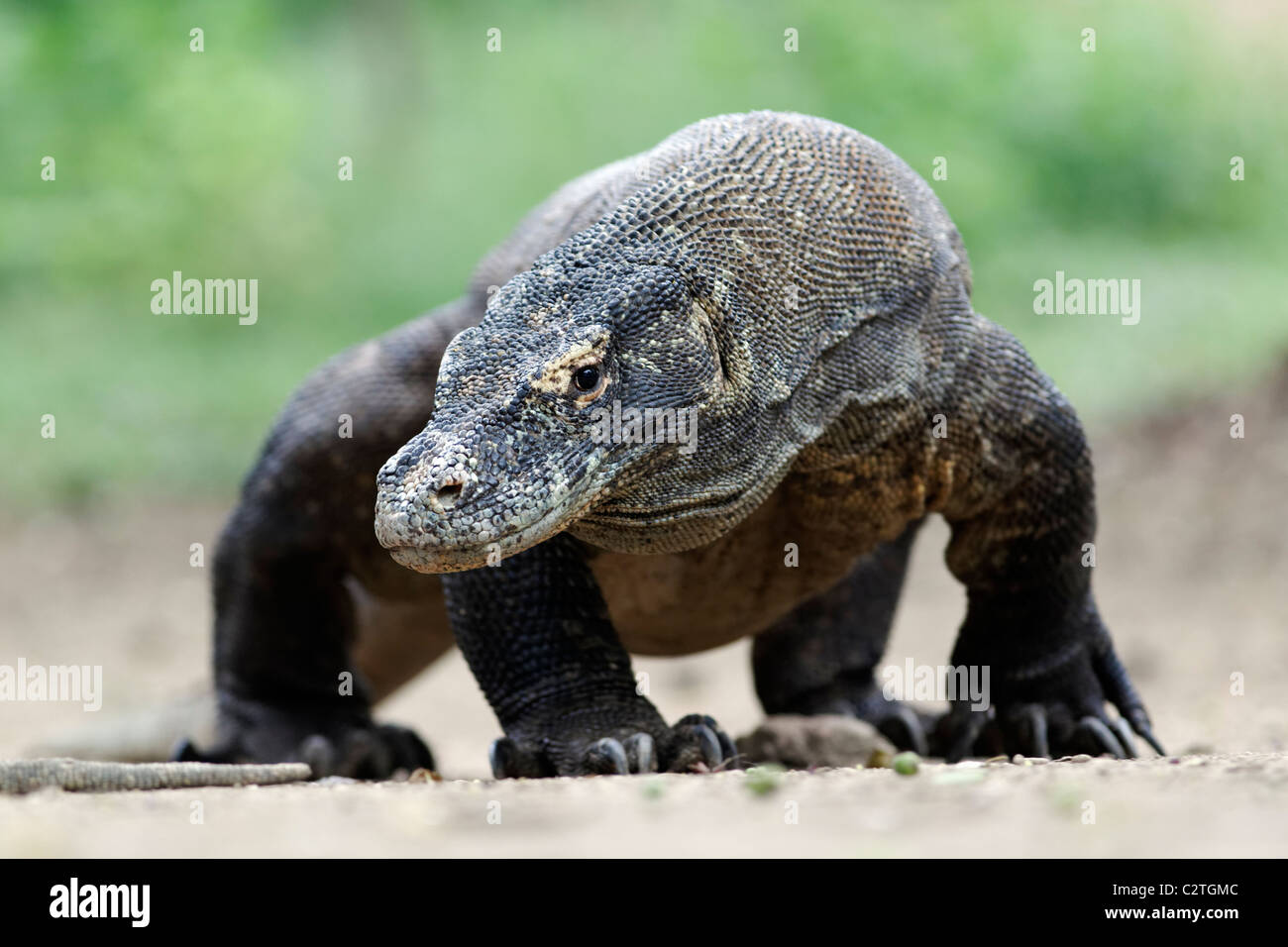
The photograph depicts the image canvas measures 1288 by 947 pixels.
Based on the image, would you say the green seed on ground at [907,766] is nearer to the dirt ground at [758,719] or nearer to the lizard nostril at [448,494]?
the dirt ground at [758,719]

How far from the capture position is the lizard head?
3186 millimetres

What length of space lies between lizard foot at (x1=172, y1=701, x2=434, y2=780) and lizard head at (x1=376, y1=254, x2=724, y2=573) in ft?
6.79

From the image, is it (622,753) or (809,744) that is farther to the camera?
(809,744)

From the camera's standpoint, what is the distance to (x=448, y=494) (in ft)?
10.4

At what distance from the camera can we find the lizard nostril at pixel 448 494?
3.16m

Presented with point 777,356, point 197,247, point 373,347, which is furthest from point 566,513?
point 197,247

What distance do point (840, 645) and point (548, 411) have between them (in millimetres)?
2923

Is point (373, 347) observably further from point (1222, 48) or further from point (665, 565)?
point (1222, 48)

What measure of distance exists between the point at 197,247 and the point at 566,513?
1443 cm

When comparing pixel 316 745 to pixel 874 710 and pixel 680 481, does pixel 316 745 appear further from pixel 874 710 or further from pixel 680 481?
pixel 680 481

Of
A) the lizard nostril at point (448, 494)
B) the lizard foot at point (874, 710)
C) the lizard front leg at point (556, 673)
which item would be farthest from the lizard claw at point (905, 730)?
the lizard nostril at point (448, 494)

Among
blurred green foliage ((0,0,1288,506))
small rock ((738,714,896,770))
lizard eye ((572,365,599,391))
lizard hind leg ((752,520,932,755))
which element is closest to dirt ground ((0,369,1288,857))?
lizard eye ((572,365,599,391))

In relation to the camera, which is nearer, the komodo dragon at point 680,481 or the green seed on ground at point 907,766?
the komodo dragon at point 680,481

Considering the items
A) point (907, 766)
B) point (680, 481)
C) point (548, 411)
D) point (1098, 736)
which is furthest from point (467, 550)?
point (1098, 736)
